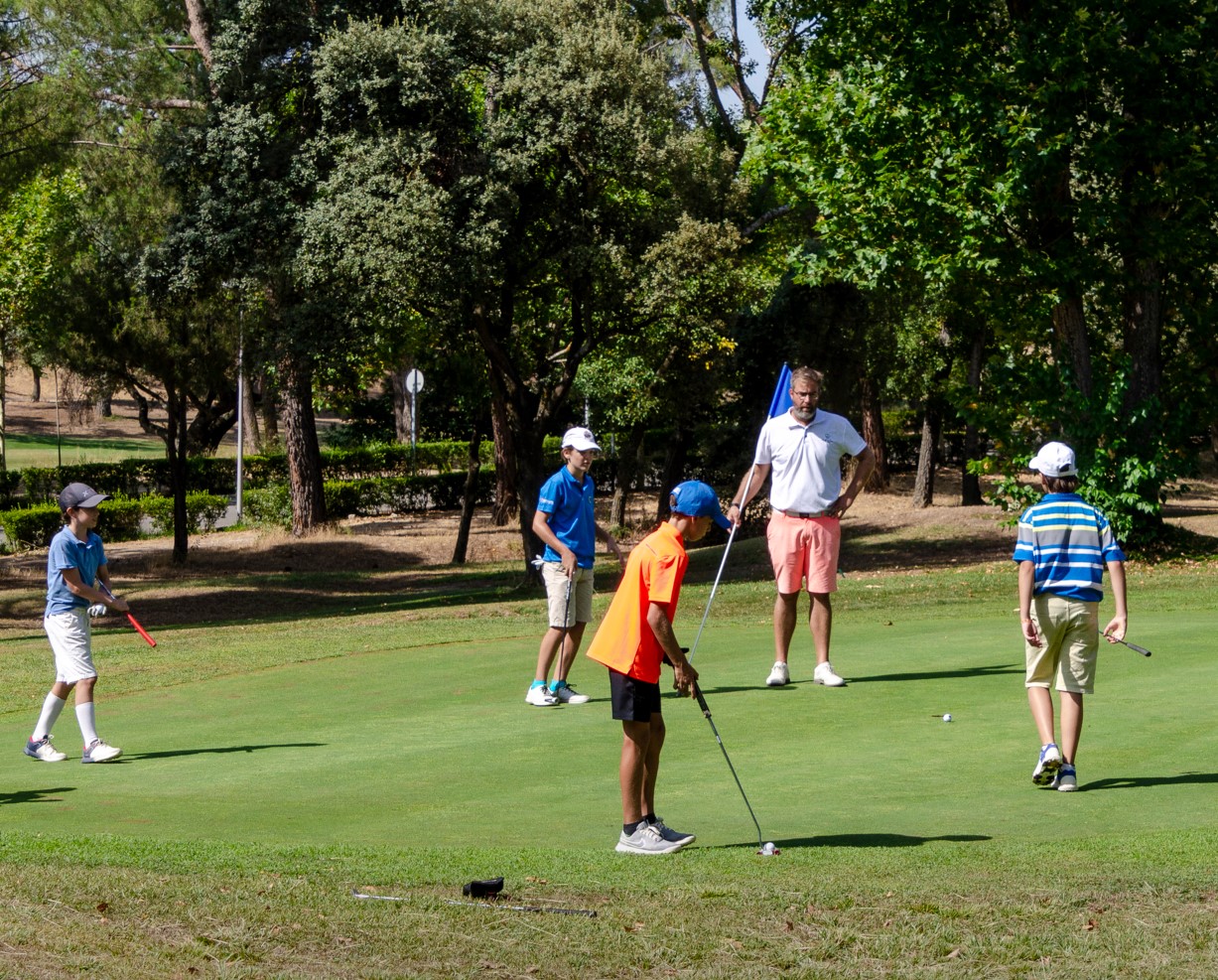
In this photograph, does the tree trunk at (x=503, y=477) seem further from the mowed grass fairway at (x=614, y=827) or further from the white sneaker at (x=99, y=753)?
the white sneaker at (x=99, y=753)

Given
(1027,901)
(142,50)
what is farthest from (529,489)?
Answer: (1027,901)

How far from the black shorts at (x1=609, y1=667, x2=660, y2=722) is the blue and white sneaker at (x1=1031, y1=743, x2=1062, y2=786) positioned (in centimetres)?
236

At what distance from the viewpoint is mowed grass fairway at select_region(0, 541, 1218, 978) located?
561 centimetres

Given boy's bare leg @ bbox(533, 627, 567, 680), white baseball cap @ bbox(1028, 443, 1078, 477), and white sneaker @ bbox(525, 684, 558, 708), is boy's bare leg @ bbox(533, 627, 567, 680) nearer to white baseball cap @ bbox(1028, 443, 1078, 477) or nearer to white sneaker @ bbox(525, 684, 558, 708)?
white sneaker @ bbox(525, 684, 558, 708)

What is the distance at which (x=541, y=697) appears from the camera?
11195 millimetres

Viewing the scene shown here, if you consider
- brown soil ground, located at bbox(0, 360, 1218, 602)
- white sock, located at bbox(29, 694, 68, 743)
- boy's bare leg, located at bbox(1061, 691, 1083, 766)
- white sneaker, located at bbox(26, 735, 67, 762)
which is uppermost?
boy's bare leg, located at bbox(1061, 691, 1083, 766)

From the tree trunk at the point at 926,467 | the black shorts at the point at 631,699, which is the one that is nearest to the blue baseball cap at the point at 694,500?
the black shorts at the point at 631,699

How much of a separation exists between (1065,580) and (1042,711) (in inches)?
29.6

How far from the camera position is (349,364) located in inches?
1155

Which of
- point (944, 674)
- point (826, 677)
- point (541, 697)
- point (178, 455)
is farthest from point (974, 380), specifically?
point (541, 697)

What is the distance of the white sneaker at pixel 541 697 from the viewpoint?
11172mm

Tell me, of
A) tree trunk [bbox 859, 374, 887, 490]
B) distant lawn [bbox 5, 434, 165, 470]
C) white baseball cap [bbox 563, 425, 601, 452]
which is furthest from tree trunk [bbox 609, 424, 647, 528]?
→ distant lawn [bbox 5, 434, 165, 470]

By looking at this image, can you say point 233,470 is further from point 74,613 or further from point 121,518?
point 74,613

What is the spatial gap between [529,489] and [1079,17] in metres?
11.8
